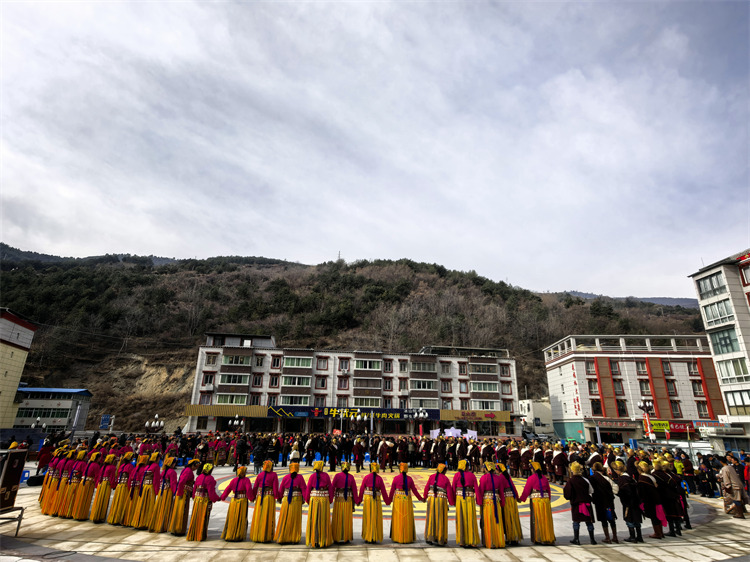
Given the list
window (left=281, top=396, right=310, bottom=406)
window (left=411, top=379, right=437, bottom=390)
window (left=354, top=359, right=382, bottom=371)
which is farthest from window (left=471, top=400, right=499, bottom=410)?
window (left=281, top=396, right=310, bottom=406)

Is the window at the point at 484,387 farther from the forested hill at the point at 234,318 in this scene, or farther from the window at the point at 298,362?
the window at the point at 298,362

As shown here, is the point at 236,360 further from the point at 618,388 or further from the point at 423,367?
the point at 618,388

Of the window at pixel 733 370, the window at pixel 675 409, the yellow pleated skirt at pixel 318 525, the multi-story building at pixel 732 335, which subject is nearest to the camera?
the yellow pleated skirt at pixel 318 525

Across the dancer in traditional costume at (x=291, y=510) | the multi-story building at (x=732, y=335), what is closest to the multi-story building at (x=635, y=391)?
the multi-story building at (x=732, y=335)

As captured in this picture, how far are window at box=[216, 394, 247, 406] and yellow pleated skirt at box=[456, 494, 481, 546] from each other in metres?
49.3

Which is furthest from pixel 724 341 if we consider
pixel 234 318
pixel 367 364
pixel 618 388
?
pixel 234 318

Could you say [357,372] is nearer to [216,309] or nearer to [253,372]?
[253,372]

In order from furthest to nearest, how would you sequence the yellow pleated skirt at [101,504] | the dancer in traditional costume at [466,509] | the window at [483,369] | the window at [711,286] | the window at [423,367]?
the window at [483,369], the window at [423,367], the window at [711,286], the yellow pleated skirt at [101,504], the dancer in traditional costume at [466,509]

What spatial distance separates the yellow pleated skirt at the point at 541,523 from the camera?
9836mm

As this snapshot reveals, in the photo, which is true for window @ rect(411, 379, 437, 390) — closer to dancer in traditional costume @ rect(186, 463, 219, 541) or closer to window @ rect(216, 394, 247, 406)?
window @ rect(216, 394, 247, 406)

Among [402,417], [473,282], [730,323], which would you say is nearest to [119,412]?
[402,417]

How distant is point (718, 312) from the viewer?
42.7 meters

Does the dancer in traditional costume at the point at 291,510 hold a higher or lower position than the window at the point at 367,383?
lower

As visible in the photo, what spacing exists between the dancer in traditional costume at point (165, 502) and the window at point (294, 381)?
46.2 m
